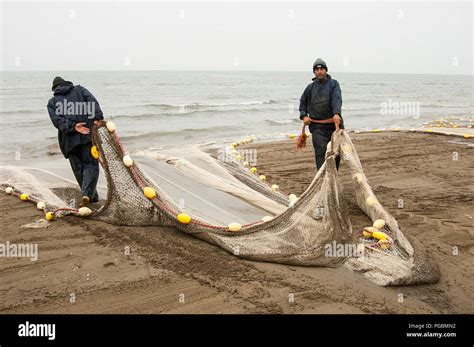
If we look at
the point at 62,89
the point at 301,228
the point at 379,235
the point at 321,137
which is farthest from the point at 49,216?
the point at 379,235

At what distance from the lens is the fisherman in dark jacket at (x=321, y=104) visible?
17.9 ft

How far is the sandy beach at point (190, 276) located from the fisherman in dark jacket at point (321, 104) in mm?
958

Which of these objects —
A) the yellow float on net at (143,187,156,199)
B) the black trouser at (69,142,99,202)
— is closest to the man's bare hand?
the black trouser at (69,142,99,202)

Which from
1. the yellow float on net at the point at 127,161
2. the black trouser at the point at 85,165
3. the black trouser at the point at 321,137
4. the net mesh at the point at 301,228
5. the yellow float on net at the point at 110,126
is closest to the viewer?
the net mesh at the point at 301,228

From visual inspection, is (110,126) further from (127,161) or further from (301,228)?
(301,228)

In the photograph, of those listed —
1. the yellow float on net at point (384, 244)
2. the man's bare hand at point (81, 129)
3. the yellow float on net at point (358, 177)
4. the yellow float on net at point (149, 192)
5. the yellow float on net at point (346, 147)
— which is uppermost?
the man's bare hand at point (81, 129)

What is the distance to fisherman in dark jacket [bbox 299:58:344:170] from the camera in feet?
17.9

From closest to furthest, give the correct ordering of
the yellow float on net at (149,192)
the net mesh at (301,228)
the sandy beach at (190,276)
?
the sandy beach at (190,276), the net mesh at (301,228), the yellow float on net at (149,192)

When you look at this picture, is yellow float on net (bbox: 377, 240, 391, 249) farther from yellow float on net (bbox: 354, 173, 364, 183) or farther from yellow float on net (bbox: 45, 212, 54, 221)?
yellow float on net (bbox: 45, 212, 54, 221)

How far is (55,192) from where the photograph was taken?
616cm

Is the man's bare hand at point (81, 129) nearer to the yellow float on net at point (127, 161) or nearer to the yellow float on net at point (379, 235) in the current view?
the yellow float on net at point (127, 161)

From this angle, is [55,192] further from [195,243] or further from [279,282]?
[279,282]

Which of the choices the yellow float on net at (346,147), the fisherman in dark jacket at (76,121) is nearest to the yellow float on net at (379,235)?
the yellow float on net at (346,147)

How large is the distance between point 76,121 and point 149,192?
1584 millimetres
